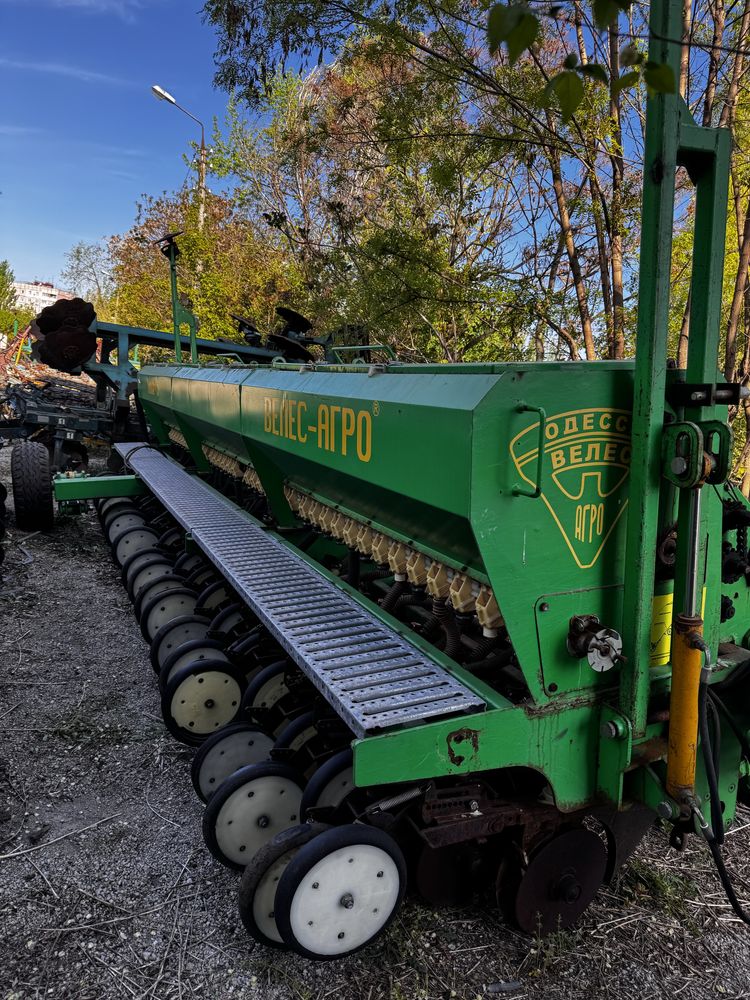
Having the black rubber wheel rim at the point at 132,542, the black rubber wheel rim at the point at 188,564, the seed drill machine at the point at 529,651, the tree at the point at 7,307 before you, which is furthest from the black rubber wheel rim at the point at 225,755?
the tree at the point at 7,307

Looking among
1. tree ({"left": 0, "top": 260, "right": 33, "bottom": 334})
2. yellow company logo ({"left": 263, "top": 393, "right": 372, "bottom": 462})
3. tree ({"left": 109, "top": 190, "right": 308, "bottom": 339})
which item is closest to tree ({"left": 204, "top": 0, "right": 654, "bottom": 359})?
yellow company logo ({"left": 263, "top": 393, "right": 372, "bottom": 462})

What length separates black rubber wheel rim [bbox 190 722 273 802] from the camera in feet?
9.59

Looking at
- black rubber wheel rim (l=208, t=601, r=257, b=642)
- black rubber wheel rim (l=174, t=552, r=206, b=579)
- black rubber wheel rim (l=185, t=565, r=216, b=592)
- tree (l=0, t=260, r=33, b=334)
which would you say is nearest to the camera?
black rubber wheel rim (l=208, t=601, r=257, b=642)

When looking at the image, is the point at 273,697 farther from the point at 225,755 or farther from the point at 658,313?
the point at 658,313

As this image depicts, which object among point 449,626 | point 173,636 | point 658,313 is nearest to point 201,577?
point 173,636

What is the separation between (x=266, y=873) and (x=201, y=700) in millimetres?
1409

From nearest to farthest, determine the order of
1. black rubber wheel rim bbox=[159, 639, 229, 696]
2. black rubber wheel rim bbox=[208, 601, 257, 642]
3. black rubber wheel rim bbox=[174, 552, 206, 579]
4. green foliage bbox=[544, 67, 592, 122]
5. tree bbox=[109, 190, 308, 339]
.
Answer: green foliage bbox=[544, 67, 592, 122] → black rubber wheel rim bbox=[159, 639, 229, 696] → black rubber wheel rim bbox=[208, 601, 257, 642] → black rubber wheel rim bbox=[174, 552, 206, 579] → tree bbox=[109, 190, 308, 339]

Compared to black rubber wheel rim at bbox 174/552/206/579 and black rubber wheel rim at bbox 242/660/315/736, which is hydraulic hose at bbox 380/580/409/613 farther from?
black rubber wheel rim at bbox 174/552/206/579

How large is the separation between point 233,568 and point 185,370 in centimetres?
349

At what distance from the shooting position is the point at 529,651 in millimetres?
2201

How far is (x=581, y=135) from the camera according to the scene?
5.40m

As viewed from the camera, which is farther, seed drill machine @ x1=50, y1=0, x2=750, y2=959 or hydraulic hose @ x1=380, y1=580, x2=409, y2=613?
hydraulic hose @ x1=380, y1=580, x2=409, y2=613

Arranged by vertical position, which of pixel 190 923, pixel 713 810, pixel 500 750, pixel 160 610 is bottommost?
pixel 190 923

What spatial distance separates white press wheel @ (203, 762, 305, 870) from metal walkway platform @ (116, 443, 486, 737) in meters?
0.42
